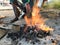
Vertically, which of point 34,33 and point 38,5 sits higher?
point 38,5

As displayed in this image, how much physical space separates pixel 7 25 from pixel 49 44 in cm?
172

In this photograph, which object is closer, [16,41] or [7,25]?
[16,41]

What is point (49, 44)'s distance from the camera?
3811 mm

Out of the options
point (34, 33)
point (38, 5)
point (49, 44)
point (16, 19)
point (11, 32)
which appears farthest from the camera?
point (16, 19)

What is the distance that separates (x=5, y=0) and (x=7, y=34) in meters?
4.00

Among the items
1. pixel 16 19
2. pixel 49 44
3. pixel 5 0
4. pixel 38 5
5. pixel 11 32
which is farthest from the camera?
→ pixel 5 0

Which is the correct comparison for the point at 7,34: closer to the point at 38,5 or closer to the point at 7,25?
the point at 7,25

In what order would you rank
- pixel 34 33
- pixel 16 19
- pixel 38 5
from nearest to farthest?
1. pixel 34 33
2. pixel 38 5
3. pixel 16 19

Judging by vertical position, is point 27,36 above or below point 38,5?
below

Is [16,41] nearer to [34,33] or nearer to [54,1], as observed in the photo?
[34,33]

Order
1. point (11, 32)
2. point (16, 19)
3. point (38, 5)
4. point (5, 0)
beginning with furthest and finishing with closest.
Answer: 1. point (5, 0)
2. point (16, 19)
3. point (38, 5)
4. point (11, 32)

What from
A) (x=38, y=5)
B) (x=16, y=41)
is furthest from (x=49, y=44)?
(x=38, y=5)

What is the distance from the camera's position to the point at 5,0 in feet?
26.5

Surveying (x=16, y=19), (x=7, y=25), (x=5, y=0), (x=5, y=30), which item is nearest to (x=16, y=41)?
(x=5, y=30)
